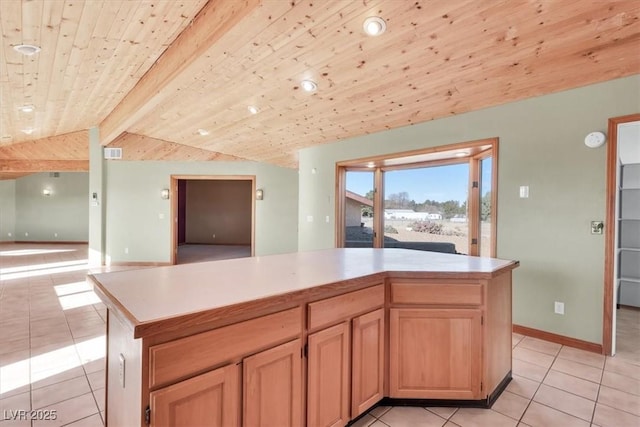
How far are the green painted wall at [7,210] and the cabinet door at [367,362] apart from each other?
13955 millimetres

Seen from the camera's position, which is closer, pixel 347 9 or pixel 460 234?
pixel 347 9

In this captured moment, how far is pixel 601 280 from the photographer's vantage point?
110 inches

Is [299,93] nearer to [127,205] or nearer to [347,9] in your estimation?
[347,9]

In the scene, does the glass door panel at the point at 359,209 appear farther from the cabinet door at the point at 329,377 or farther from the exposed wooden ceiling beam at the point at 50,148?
the exposed wooden ceiling beam at the point at 50,148

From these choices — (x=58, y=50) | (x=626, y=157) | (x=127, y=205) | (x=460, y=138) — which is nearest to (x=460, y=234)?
(x=460, y=138)

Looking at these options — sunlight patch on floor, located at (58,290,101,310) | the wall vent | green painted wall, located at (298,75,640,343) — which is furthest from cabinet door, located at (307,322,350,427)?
the wall vent

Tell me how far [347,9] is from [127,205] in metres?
6.90

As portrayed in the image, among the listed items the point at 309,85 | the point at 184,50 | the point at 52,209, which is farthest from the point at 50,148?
the point at 309,85

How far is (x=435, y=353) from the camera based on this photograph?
6.37ft

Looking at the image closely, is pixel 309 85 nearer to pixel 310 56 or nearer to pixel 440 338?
pixel 310 56

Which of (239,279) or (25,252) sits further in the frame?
(25,252)

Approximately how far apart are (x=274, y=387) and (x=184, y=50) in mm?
3085

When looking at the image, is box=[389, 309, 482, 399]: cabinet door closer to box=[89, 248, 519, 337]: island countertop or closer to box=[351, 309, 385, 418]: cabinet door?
box=[351, 309, 385, 418]: cabinet door

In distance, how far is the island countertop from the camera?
1.11 meters
